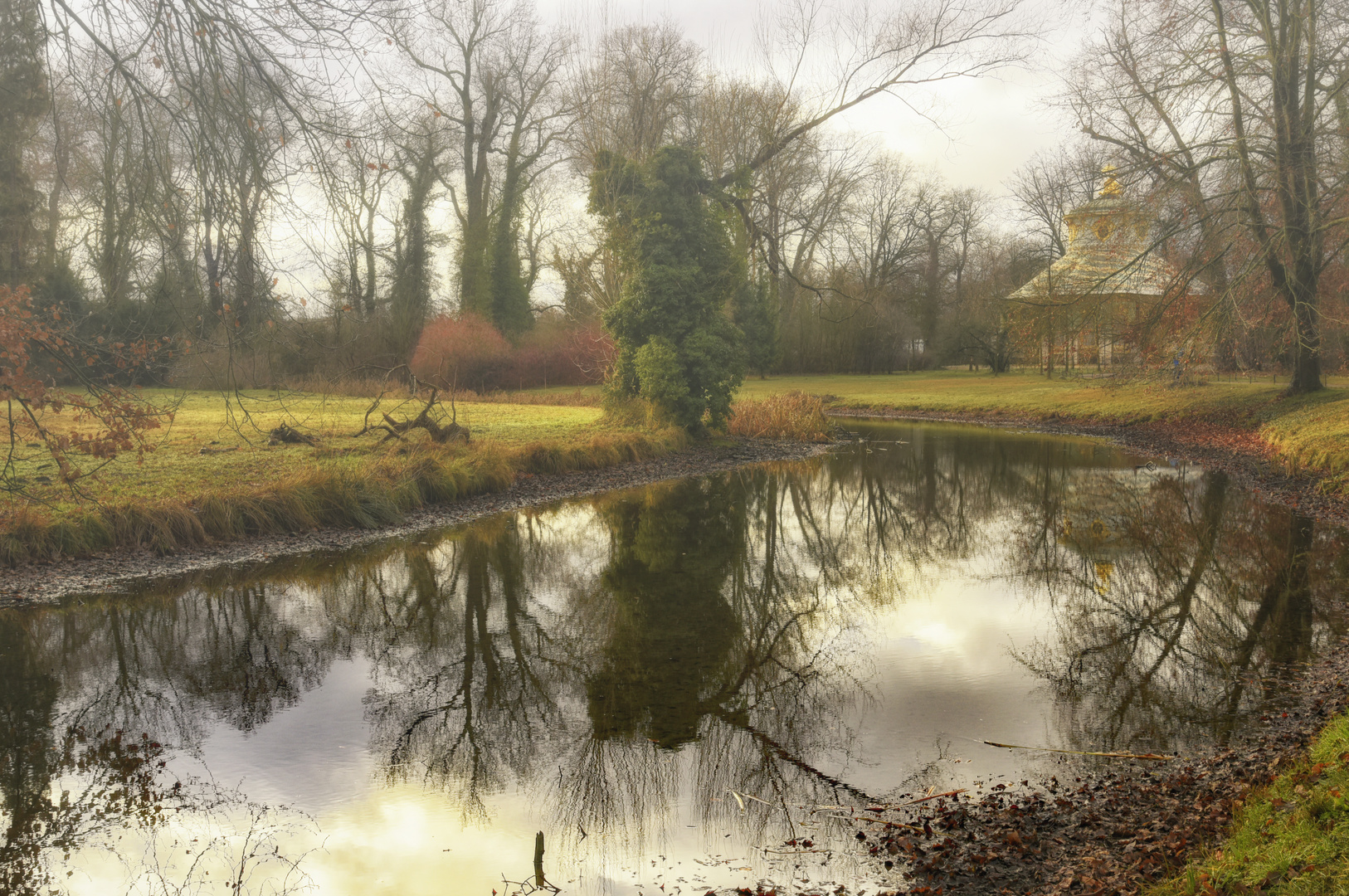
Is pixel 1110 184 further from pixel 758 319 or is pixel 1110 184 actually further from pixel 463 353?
pixel 463 353

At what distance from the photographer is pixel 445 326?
32188 mm

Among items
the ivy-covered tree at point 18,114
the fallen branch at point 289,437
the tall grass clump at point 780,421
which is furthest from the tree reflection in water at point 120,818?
the tall grass clump at point 780,421

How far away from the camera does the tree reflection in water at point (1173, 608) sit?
5246 mm

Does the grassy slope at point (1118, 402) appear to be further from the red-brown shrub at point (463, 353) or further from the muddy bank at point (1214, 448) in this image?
the red-brown shrub at point (463, 353)

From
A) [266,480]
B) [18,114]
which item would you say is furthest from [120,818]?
[18,114]

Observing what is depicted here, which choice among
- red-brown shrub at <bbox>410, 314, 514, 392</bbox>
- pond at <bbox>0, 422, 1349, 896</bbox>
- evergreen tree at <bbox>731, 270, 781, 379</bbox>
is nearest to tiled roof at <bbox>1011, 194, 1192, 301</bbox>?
pond at <bbox>0, 422, 1349, 896</bbox>

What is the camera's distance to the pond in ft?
12.7

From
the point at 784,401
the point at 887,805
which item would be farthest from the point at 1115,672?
the point at 784,401

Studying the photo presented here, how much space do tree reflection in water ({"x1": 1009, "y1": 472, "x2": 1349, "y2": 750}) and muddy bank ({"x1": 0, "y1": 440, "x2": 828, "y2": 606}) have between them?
22.3ft

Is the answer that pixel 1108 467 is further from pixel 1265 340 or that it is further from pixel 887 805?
pixel 887 805

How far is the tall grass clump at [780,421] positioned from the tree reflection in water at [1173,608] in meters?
9.38

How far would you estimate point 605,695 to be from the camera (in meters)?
5.55

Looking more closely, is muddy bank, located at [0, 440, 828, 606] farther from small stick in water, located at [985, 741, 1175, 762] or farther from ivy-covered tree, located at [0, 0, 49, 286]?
small stick in water, located at [985, 741, 1175, 762]

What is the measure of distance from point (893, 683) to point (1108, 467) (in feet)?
40.9
